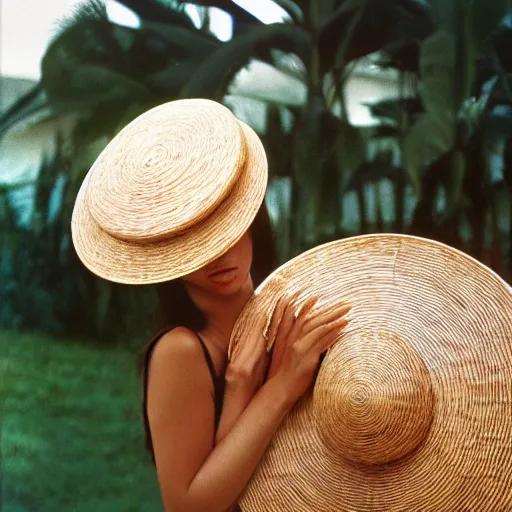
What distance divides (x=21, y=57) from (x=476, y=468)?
2043mm

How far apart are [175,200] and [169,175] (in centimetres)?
8

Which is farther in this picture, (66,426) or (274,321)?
(66,426)

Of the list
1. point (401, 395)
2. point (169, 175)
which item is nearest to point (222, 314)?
point (169, 175)

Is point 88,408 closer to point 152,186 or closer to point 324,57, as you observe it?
point 152,186

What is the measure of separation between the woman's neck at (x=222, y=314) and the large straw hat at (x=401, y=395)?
14 centimetres

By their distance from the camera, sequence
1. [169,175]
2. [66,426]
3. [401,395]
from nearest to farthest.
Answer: [401,395]
[169,175]
[66,426]

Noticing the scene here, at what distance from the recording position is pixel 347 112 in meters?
2.57

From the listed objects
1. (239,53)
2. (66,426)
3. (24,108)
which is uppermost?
(239,53)

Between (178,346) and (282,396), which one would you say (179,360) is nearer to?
(178,346)

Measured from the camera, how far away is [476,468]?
6.30ft

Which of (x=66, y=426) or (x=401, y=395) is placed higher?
(x=401, y=395)

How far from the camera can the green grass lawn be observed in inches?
104

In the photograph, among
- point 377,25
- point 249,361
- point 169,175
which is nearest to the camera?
point 169,175

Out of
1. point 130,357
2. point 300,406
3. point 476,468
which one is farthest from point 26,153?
point 476,468
